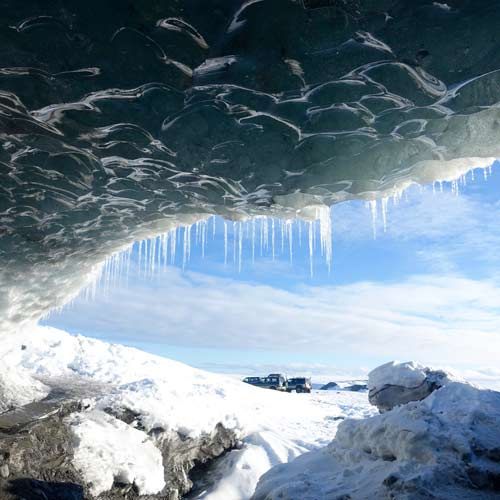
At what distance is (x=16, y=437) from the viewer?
727 cm

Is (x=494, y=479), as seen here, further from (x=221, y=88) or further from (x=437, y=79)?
(x=221, y=88)

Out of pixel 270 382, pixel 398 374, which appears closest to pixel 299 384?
pixel 270 382

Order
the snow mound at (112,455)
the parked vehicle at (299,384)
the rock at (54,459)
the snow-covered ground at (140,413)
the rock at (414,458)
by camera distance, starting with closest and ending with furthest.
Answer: the rock at (414,458)
the rock at (54,459)
the snow mound at (112,455)
the snow-covered ground at (140,413)
the parked vehicle at (299,384)

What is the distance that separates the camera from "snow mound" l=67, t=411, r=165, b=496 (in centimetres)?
734

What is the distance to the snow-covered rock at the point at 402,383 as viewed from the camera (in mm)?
9961

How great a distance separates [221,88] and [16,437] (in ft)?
23.5

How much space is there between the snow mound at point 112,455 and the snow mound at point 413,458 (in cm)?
334

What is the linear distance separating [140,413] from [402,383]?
6.39 meters

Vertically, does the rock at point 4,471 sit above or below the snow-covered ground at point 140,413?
above

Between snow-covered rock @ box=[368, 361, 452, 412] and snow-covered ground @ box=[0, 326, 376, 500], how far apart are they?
2.96 m

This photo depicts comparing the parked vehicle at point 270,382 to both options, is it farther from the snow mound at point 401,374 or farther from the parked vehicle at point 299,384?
the snow mound at point 401,374

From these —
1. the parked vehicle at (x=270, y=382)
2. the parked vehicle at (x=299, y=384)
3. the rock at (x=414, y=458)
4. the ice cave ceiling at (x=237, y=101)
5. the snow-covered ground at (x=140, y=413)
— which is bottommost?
the parked vehicle at (x=299, y=384)

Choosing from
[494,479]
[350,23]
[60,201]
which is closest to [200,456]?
[60,201]

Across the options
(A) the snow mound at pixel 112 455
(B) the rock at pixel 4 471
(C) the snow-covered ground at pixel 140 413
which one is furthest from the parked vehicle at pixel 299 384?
(B) the rock at pixel 4 471
